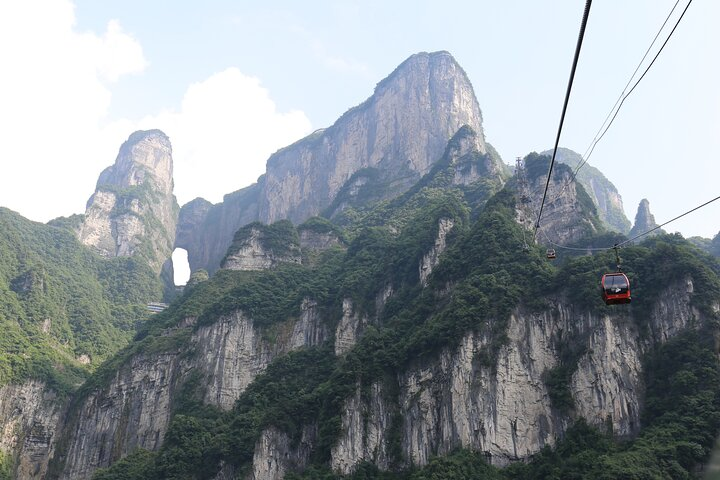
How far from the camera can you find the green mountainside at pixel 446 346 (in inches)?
1970

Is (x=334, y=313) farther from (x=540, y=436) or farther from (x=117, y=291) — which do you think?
(x=117, y=291)

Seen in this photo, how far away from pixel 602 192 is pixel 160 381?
139 m

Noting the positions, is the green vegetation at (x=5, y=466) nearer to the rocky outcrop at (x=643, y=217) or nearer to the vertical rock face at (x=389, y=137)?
the vertical rock face at (x=389, y=137)

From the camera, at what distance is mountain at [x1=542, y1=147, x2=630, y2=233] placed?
171 metres

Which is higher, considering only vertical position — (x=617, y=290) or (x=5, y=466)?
(x=617, y=290)

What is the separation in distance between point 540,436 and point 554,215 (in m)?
43.9

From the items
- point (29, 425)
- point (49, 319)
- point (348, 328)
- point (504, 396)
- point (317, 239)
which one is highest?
point (317, 239)

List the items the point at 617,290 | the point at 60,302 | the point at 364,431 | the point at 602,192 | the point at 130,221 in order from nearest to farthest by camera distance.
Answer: the point at 617,290, the point at 364,431, the point at 60,302, the point at 130,221, the point at 602,192

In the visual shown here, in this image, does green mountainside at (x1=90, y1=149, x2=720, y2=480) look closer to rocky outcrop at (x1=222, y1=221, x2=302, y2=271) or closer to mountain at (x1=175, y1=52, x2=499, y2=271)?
rocky outcrop at (x1=222, y1=221, x2=302, y2=271)

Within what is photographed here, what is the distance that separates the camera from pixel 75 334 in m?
114

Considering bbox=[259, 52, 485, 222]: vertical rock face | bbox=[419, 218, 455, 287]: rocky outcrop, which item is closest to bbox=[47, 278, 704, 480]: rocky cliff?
bbox=[419, 218, 455, 287]: rocky outcrop

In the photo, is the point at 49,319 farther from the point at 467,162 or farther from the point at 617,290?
the point at 617,290

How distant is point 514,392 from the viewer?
57.7 m

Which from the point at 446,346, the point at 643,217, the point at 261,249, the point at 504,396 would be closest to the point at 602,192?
the point at 643,217
